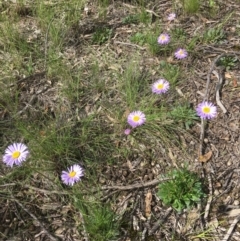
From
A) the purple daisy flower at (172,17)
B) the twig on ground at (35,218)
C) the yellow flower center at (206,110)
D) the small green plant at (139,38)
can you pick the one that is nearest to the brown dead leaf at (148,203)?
the twig on ground at (35,218)

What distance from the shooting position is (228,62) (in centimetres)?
258

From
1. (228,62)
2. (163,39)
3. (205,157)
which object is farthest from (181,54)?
(205,157)

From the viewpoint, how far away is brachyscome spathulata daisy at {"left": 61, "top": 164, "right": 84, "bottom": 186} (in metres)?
1.94

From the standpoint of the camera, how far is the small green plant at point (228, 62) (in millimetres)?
2574

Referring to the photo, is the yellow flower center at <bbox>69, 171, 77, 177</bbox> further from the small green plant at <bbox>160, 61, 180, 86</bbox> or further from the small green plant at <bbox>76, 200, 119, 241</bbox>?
the small green plant at <bbox>160, 61, 180, 86</bbox>

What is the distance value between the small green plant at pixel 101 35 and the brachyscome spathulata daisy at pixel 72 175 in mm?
1161

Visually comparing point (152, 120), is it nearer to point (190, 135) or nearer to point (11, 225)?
point (190, 135)

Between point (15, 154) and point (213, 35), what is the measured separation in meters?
1.64

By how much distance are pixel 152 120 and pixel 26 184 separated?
0.80 meters

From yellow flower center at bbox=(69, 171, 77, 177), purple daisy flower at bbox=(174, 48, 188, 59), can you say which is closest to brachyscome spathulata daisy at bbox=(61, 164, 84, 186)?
yellow flower center at bbox=(69, 171, 77, 177)

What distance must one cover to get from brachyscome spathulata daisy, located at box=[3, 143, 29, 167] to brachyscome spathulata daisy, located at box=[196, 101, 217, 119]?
1.01 metres

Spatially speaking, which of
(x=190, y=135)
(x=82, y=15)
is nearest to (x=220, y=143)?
(x=190, y=135)

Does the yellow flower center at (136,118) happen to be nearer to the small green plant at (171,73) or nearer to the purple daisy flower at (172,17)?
the small green plant at (171,73)

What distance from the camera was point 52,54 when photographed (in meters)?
2.64
